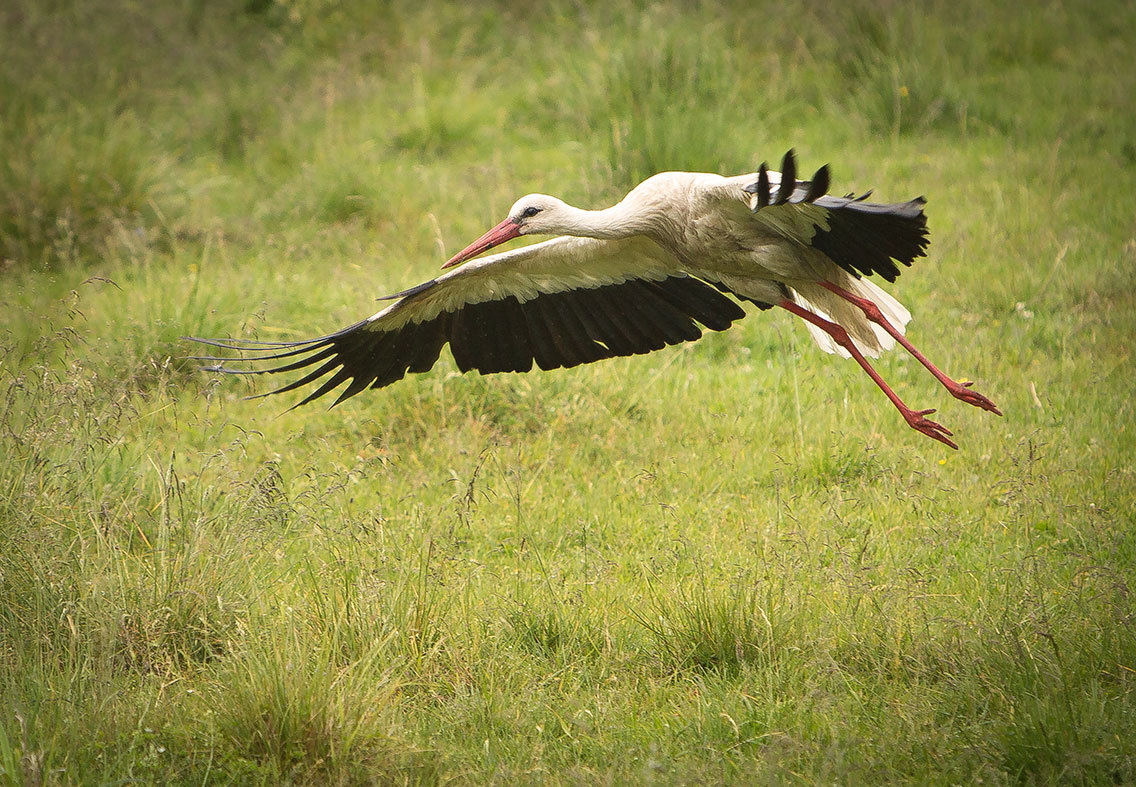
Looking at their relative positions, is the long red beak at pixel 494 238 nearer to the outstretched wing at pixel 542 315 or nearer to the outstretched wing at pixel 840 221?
the outstretched wing at pixel 542 315

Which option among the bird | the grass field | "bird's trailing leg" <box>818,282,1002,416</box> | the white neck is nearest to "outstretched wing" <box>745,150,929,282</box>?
the bird

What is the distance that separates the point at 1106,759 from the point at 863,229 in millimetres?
1914

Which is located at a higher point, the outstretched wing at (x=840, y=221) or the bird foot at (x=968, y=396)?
the outstretched wing at (x=840, y=221)

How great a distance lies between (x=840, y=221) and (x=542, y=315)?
4.76 feet

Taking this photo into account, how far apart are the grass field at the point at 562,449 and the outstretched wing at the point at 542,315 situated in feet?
1.72

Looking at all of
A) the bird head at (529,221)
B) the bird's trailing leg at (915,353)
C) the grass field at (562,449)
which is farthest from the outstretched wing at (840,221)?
the grass field at (562,449)

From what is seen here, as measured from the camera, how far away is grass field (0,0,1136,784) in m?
2.94

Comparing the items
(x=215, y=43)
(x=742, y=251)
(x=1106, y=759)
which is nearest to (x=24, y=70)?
(x=215, y=43)

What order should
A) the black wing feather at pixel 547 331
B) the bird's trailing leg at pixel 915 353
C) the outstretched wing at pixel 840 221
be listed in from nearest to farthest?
the outstretched wing at pixel 840 221 < the bird's trailing leg at pixel 915 353 < the black wing feather at pixel 547 331

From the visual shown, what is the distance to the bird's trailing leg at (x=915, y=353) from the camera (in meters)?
4.04

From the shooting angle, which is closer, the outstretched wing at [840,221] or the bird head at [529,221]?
the outstretched wing at [840,221]

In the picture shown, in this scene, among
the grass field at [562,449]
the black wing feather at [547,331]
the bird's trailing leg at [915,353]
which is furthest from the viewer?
the black wing feather at [547,331]

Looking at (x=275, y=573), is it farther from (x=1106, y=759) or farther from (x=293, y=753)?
(x=1106, y=759)

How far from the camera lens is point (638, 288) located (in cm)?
486
